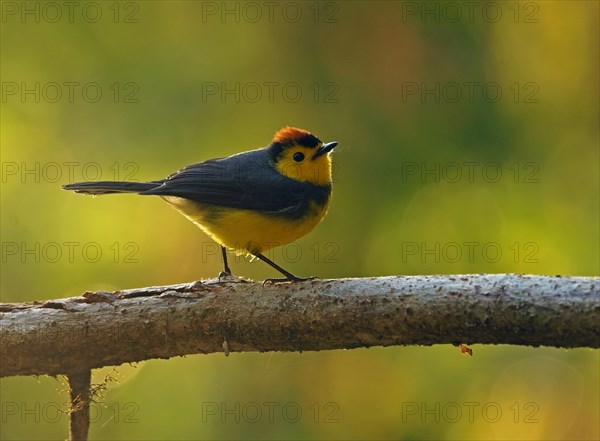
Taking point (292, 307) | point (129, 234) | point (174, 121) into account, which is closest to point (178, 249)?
point (129, 234)

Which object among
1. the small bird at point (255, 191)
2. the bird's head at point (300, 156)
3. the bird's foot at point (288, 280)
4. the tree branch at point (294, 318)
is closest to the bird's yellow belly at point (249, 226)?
the small bird at point (255, 191)

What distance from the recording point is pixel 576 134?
4.45 m

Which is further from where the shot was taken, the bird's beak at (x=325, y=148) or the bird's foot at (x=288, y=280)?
the bird's beak at (x=325, y=148)

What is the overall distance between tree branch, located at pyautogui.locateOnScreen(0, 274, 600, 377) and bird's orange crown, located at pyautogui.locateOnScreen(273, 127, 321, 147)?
1.13 meters

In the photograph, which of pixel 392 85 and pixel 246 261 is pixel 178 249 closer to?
pixel 246 261

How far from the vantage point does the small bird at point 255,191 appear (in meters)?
4.28

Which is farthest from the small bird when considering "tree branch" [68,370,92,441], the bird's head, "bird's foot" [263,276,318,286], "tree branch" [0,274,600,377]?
"tree branch" [68,370,92,441]

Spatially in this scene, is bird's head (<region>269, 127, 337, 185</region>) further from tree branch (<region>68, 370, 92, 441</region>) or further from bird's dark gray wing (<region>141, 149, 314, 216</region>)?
tree branch (<region>68, 370, 92, 441</region>)

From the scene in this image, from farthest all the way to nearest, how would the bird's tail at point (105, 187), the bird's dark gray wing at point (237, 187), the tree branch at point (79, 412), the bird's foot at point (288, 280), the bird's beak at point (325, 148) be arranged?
the bird's beak at point (325, 148) → the bird's dark gray wing at point (237, 187) → the bird's tail at point (105, 187) → the bird's foot at point (288, 280) → the tree branch at point (79, 412)

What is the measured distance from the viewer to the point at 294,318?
10.9 feet

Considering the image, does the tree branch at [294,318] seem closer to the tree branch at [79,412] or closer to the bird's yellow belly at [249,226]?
the tree branch at [79,412]

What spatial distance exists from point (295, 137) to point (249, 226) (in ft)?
2.05

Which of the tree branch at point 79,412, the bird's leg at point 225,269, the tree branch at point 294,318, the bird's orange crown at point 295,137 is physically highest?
the bird's orange crown at point 295,137

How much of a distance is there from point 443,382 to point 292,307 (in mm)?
1150
